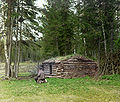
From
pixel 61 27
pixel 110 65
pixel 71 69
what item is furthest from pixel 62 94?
pixel 61 27

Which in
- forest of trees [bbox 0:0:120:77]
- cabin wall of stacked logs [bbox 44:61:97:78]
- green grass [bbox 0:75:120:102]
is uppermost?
forest of trees [bbox 0:0:120:77]

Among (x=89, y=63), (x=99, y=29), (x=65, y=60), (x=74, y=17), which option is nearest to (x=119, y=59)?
(x=89, y=63)

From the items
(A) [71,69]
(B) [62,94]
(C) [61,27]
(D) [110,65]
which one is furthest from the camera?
(C) [61,27]

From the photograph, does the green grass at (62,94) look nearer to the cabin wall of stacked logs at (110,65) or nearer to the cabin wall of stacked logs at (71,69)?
the cabin wall of stacked logs at (110,65)

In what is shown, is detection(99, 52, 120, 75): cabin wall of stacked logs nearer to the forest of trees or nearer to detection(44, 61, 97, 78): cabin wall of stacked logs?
the forest of trees

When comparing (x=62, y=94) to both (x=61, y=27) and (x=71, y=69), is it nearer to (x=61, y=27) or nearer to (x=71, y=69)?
(x=71, y=69)

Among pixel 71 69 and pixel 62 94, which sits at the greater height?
pixel 71 69

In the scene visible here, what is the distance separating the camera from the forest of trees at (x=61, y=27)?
48.9ft

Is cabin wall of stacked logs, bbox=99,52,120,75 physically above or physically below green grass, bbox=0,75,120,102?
above

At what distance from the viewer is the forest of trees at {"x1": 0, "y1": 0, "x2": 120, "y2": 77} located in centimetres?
1491

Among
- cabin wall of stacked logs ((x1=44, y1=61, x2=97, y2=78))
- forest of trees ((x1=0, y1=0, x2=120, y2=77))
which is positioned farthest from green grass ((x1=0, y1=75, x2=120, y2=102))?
cabin wall of stacked logs ((x1=44, y1=61, x2=97, y2=78))

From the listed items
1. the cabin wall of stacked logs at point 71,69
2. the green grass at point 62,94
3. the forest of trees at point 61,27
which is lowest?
the green grass at point 62,94

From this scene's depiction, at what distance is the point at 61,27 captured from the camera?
2092cm

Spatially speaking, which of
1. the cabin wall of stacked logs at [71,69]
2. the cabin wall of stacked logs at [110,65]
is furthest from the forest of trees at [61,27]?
the cabin wall of stacked logs at [71,69]
